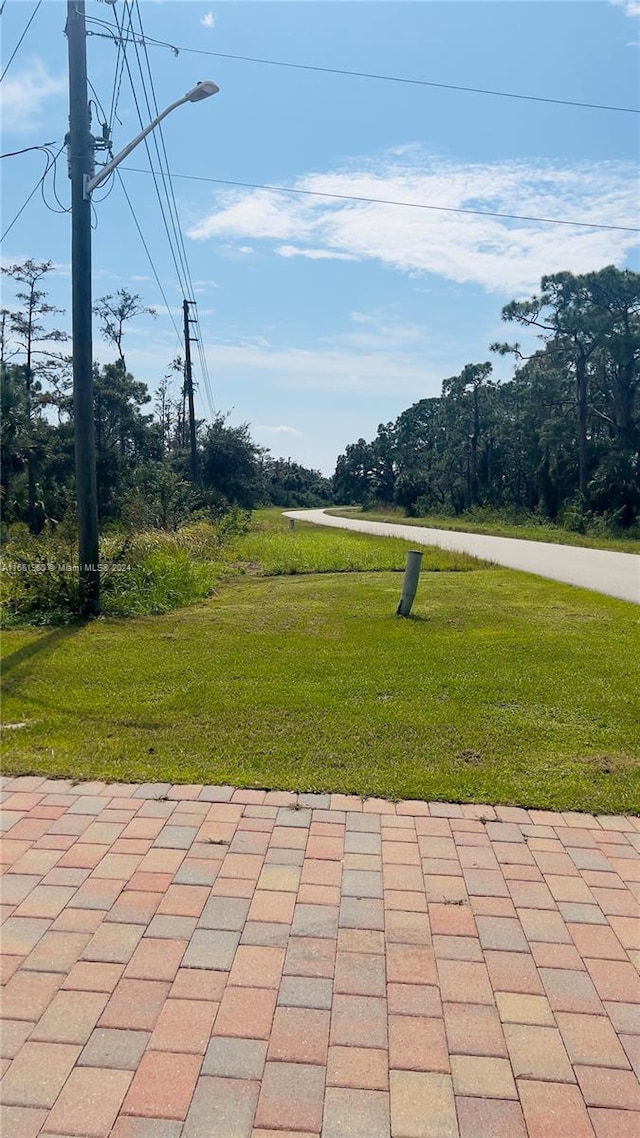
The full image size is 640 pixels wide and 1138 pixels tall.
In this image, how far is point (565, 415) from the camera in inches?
1533

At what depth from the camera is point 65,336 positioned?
104ft

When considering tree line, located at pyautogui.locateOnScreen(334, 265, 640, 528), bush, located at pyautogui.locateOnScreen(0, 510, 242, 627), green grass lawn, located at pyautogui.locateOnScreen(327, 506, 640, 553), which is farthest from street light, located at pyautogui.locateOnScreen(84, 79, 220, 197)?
tree line, located at pyautogui.locateOnScreen(334, 265, 640, 528)

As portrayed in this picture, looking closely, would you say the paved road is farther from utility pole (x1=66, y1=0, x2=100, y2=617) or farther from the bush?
utility pole (x1=66, y1=0, x2=100, y2=617)

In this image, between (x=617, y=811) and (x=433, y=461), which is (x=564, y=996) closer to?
(x=617, y=811)

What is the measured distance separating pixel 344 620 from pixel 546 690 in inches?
134

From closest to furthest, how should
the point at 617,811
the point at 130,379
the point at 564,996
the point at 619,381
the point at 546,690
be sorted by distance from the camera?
the point at 564,996, the point at 617,811, the point at 546,690, the point at 130,379, the point at 619,381

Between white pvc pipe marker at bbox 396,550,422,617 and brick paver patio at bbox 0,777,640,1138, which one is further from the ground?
white pvc pipe marker at bbox 396,550,422,617

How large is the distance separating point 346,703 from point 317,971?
111 inches

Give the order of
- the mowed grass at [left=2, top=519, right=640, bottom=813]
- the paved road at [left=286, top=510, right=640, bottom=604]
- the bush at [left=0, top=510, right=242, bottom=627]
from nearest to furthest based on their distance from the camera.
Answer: the mowed grass at [left=2, top=519, right=640, bottom=813], the bush at [left=0, top=510, right=242, bottom=627], the paved road at [left=286, top=510, right=640, bottom=604]

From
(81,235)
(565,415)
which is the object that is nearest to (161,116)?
(81,235)

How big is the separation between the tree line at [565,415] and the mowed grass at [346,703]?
2681cm

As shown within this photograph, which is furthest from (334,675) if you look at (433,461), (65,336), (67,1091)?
(433,461)

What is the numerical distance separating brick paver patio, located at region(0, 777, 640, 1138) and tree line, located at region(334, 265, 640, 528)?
31126mm

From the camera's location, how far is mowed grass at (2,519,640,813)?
391cm
